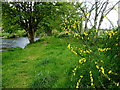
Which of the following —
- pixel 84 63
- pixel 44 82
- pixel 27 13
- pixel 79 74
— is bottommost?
pixel 44 82

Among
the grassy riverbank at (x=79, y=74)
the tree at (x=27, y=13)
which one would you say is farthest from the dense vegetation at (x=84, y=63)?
the tree at (x=27, y=13)

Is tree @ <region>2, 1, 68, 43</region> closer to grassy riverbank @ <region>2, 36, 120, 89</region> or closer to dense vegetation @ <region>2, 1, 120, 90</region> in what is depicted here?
dense vegetation @ <region>2, 1, 120, 90</region>

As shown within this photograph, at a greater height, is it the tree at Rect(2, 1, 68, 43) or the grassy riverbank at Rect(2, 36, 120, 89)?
the tree at Rect(2, 1, 68, 43)

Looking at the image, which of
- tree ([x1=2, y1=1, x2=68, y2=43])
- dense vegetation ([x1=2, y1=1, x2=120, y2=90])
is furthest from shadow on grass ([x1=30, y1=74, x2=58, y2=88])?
tree ([x1=2, y1=1, x2=68, y2=43])

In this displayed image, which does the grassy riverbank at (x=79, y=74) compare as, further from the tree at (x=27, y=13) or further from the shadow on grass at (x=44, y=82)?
the tree at (x=27, y=13)

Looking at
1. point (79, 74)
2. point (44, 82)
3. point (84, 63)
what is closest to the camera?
point (84, 63)

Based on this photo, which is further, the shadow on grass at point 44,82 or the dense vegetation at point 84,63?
the shadow on grass at point 44,82

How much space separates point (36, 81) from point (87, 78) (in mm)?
1698

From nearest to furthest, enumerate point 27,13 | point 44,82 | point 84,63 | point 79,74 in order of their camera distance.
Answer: point 84,63
point 79,74
point 44,82
point 27,13

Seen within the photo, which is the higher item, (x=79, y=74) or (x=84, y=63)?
(x=84, y=63)

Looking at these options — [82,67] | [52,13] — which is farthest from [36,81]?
[52,13]

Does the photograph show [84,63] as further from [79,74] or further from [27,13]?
[27,13]

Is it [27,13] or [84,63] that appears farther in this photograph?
[27,13]

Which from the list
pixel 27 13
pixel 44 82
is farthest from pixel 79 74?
pixel 27 13
